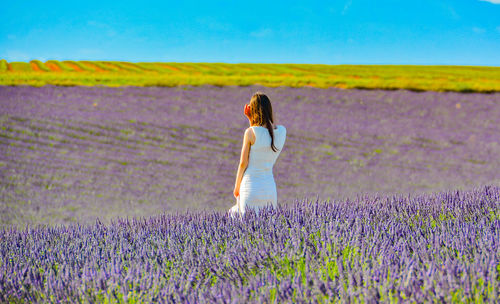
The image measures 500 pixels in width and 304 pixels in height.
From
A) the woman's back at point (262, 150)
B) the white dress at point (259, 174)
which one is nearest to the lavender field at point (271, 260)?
the white dress at point (259, 174)

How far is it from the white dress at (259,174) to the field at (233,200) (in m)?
0.29

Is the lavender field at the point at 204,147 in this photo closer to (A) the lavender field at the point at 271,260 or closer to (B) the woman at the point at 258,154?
(B) the woman at the point at 258,154

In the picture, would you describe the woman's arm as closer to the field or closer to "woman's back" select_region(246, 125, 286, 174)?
"woman's back" select_region(246, 125, 286, 174)

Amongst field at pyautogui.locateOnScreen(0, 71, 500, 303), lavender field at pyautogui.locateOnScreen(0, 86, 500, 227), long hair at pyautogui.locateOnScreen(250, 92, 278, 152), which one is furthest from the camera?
lavender field at pyautogui.locateOnScreen(0, 86, 500, 227)

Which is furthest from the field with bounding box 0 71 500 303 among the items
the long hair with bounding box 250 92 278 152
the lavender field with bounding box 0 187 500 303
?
the long hair with bounding box 250 92 278 152

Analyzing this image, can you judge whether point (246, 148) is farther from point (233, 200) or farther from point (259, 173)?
point (233, 200)

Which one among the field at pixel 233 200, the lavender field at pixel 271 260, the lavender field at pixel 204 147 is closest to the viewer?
the lavender field at pixel 271 260

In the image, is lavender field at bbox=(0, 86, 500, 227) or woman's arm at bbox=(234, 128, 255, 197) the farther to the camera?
lavender field at bbox=(0, 86, 500, 227)

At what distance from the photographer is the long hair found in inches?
168

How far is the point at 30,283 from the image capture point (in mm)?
2412

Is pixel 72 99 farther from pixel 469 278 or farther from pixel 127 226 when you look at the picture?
pixel 469 278

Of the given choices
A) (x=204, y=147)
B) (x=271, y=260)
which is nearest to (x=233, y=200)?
(x=204, y=147)

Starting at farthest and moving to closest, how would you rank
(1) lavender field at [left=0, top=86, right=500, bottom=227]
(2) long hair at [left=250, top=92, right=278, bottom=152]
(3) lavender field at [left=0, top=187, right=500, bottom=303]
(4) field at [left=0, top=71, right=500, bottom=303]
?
(1) lavender field at [left=0, top=86, right=500, bottom=227] → (2) long hair at [left=250, top=92, right=278, bottom=152] → (4) field at [left=0, top=71, right=500, bottom=303] → (3) lavender field at [left=0, top=187, right=500, bottom=303]

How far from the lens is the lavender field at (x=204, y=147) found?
A: 874cm
